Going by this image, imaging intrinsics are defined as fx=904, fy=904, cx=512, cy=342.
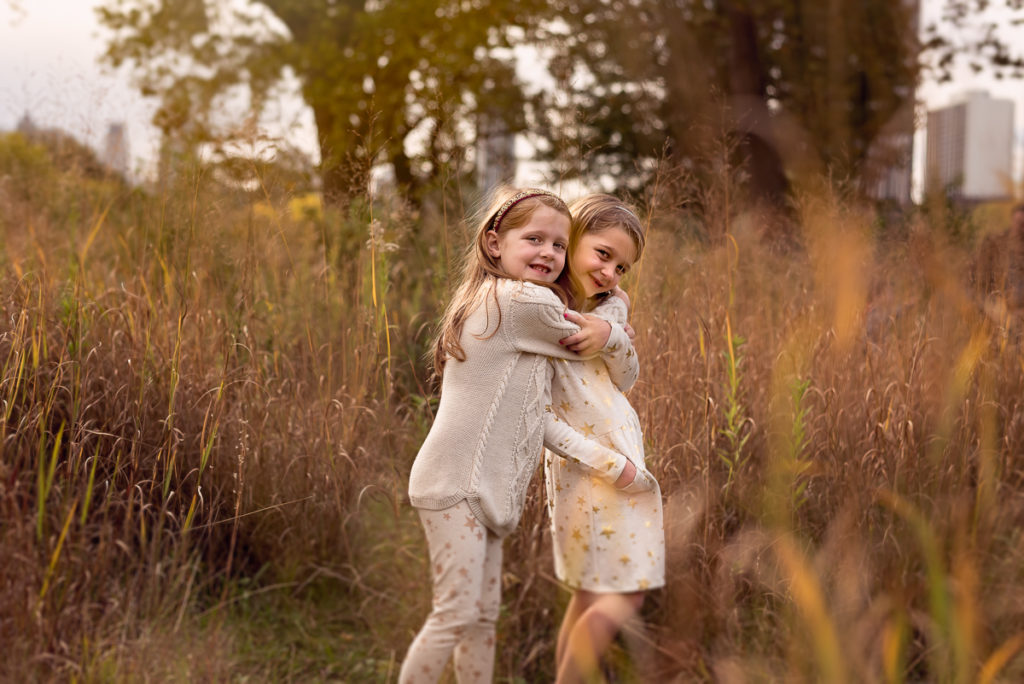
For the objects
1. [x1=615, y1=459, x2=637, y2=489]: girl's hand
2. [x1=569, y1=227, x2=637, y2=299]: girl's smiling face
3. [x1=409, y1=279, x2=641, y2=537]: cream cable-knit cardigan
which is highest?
[x1=569, y1=227, x2=637, y2=299]: girl's smiling face

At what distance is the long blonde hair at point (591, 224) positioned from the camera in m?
2.03

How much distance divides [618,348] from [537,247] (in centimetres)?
29

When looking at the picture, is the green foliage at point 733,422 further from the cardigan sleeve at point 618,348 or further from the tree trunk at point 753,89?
the tree trunk at point 753,89

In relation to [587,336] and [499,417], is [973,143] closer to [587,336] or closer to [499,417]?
[587,336]

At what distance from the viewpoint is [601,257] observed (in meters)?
2.03

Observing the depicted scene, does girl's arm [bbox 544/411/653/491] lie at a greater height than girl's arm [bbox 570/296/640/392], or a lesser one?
lesser

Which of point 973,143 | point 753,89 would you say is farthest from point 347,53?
point 973,143

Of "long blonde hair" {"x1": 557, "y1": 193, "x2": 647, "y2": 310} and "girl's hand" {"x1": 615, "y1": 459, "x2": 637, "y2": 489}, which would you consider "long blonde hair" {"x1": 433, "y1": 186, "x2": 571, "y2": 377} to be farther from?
"girl's hand" {"x1": 615, "y1": 459, "x2": 637, "y2": 489}

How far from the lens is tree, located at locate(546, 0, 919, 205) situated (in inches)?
405

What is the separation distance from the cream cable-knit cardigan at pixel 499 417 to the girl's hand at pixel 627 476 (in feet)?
0.05

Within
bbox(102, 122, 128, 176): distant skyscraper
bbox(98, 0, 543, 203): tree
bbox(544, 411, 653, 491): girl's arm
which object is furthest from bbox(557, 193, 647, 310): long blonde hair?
bbox(98, 0, 543, 203): tree

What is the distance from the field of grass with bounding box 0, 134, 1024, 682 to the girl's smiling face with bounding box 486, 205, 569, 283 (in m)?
0.49

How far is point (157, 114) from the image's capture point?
14.0 ft

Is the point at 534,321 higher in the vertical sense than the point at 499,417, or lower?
higher
